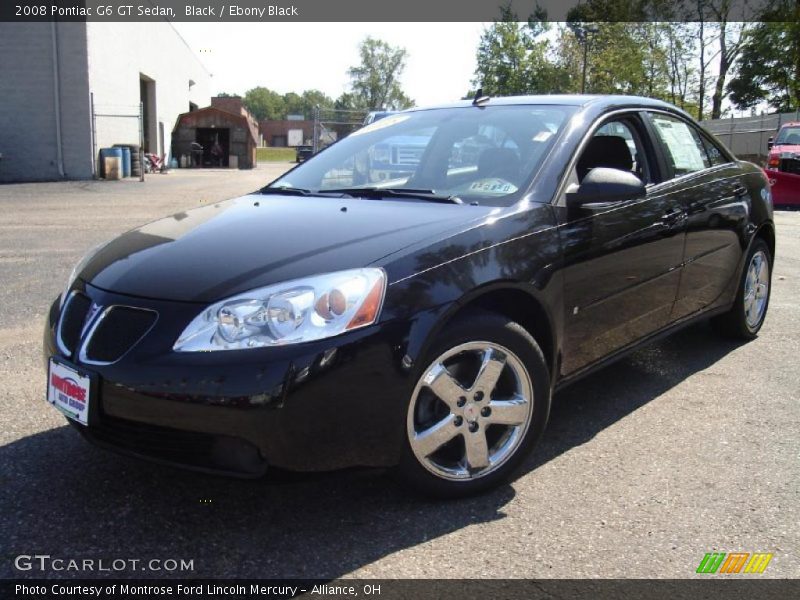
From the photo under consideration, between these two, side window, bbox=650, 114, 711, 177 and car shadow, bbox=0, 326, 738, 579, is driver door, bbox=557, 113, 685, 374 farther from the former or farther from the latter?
car shadow, bbox=0, 326, 738, 579

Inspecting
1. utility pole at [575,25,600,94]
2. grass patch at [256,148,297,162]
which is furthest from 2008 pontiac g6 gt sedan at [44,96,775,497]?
grass patch at [256,148,297,162]

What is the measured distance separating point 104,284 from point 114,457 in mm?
810

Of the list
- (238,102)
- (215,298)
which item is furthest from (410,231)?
(238,102)

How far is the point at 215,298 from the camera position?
7.90 ft

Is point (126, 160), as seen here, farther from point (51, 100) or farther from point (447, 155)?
point (447, 155)

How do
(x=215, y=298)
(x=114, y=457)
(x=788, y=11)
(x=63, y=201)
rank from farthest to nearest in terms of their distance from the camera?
(x=788, y=11)
(x=63, y=201)
(x=114, y=457)
(x=215, y=298)

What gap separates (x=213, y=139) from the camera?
38.4 m

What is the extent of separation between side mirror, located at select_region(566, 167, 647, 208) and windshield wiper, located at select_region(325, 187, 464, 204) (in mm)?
511

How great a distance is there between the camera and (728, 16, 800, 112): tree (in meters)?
39.3

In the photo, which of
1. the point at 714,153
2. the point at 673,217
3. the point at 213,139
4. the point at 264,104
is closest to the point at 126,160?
the point at 213,139

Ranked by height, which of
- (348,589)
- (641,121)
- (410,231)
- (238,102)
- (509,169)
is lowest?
(348,589)

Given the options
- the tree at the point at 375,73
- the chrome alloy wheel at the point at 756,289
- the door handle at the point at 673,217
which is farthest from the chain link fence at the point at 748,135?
the tree at the point at 375,73

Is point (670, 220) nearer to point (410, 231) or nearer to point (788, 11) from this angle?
point (410, 231)

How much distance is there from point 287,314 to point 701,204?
2812mm
